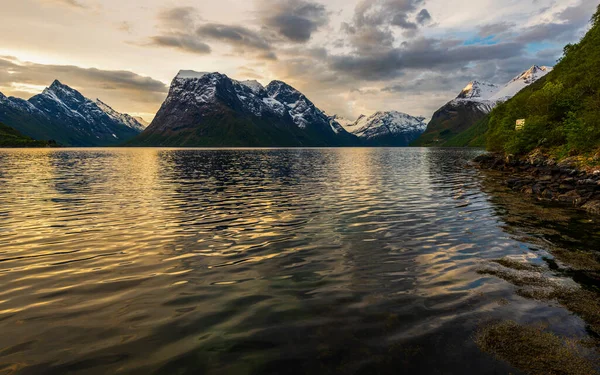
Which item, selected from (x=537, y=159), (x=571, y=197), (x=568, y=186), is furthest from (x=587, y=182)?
(x=537, y=159)

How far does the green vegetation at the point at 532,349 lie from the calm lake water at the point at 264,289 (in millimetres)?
402

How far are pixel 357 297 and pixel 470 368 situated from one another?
4923 mm

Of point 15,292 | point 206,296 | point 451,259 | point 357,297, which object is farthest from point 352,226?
point 15,292

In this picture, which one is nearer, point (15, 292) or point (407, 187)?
point (15, 292)

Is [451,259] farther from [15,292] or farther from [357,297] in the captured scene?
[15,292]

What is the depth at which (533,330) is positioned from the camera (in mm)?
10469

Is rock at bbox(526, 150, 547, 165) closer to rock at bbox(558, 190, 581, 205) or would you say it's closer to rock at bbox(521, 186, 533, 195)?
rock at bbox(521, 186, 533, 195)

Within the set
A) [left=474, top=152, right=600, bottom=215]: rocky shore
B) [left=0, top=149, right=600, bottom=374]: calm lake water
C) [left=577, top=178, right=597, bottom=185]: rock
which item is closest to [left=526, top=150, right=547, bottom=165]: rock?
[left=474, top=152, right=600, bottom=215]: rocky shore

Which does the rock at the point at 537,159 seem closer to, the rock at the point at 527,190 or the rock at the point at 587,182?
the rock at the point at 587,182

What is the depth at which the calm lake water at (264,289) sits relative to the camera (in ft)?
30.5

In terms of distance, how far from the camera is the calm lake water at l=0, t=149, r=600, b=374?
9.28 m

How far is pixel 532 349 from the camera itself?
9.45m

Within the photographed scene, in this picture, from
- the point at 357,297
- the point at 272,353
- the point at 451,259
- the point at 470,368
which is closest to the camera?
the point at 470,368

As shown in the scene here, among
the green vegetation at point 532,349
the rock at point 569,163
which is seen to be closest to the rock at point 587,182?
the rock at point 569,163
